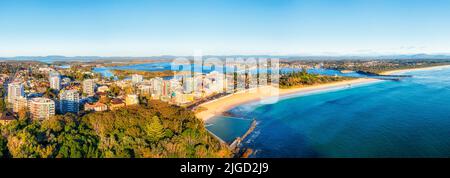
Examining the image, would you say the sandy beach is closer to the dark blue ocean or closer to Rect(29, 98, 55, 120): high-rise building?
the dark blue ocean

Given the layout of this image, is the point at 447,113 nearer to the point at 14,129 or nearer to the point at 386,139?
the point at 386,139

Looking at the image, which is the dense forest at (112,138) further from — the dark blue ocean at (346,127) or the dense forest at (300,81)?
the dense forest at (300,81)

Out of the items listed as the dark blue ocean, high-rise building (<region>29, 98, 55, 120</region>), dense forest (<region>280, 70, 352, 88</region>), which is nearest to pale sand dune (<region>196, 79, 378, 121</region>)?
dense forest (<region>280, 70, 352, 88</region>)

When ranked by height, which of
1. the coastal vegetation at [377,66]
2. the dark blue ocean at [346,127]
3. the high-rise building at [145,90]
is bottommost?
the dark blue ocean at [346,127]

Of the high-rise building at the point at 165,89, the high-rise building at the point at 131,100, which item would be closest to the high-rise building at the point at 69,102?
the high-rise building at the point at 131,100

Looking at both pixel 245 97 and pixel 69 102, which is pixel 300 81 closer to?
pixel 245 97
